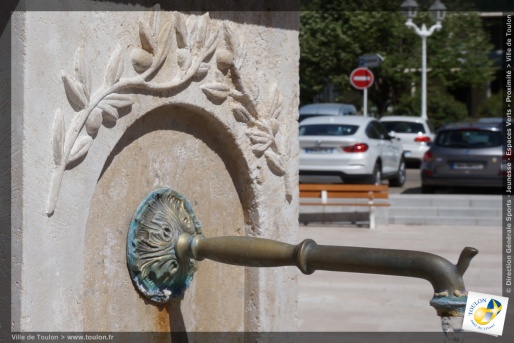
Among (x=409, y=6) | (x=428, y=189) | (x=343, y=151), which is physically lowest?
(x=428, y=189)

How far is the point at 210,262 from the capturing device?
3.25m

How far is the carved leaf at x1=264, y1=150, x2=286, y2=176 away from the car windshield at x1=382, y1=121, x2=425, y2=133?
2236cm

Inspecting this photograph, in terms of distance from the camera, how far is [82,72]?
248cm

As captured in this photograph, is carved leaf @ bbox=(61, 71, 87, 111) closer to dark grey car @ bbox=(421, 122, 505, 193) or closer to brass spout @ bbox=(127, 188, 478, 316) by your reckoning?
brass spout @ bbox=(127, 188, 478, 316)

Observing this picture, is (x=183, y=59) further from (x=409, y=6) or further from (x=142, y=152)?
(x=409, y=6)

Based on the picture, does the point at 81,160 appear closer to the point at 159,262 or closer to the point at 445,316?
the point at 159,262

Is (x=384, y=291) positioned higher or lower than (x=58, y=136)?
lower

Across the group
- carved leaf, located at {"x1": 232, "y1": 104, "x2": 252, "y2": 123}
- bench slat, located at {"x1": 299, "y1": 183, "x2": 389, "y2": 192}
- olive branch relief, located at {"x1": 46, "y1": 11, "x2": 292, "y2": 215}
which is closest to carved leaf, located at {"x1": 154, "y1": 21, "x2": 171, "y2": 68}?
olive branch relief, located at {"x1": 46, "y1": 11, "x2": 292, "y2": 215}

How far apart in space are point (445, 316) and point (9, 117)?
1.13 meters

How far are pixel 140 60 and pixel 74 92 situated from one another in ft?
1.00

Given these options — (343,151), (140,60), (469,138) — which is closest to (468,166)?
(469,138)

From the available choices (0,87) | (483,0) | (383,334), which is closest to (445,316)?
(0,87)

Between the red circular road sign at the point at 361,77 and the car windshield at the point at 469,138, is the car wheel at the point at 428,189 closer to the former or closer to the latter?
the car windshield at the point at 469,138

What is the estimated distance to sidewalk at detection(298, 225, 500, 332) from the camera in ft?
24.9
